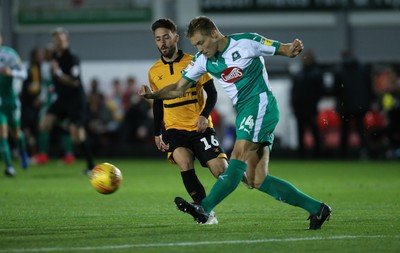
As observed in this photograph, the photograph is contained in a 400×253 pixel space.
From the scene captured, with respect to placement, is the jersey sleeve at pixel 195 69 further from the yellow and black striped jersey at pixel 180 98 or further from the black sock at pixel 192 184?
the black sock at pixel 192 184

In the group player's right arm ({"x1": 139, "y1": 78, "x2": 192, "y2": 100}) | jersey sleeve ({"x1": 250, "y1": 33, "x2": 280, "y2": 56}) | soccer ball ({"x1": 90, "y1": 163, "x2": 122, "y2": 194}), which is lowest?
soccer ball ({"x1": 90, "y1": 163, "x2": 122, "y2": 194})

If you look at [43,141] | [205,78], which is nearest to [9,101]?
[43,141]

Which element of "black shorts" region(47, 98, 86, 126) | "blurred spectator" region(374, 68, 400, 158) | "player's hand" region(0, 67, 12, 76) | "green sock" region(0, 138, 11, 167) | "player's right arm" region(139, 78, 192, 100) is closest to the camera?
"player's right arm" region(139, 78, 192, 100)

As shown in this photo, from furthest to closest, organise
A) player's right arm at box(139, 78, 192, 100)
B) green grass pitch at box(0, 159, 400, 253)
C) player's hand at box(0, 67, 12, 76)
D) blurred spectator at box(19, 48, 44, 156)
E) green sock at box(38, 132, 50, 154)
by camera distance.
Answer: blurred spectator at box(19, 48, 44, 156), green sock at box(38, 132, 50, 154), player's hand at box(0, 67, 12, 76), player's right arm at box(139, 78, 192, 100), green grass pitch at box(0, 159, 400, 253)

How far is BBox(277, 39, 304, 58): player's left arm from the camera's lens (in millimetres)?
8609

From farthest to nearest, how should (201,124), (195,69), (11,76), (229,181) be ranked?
(11,76)
(201,124)
(195,69)
(229,181)

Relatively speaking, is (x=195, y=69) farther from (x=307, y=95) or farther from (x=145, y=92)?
(x=307, y=95)

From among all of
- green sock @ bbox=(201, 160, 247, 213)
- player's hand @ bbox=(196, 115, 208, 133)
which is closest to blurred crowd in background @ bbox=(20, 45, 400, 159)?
player's hand @ bbox=(196, 115, 208, 133)

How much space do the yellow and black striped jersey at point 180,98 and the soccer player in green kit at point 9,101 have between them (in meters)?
7.47

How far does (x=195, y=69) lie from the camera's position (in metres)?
9.40

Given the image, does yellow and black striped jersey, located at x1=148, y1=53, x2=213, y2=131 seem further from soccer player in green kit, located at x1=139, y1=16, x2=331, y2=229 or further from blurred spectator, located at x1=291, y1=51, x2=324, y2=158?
blurred spectator, located at x1=291, y1=51, x2=324, y2=158

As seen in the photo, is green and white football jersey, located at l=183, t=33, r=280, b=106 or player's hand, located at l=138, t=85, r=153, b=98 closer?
A: green and white football jersey, located at l=183, t=33, r=280, b=106

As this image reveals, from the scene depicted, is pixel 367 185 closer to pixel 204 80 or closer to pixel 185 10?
pixel 204 80

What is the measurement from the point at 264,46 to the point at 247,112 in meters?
0.63
